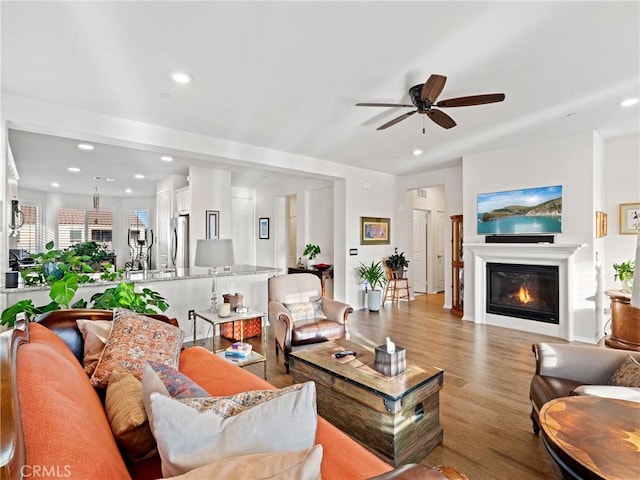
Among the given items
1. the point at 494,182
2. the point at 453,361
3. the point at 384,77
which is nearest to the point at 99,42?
the point at 384,77

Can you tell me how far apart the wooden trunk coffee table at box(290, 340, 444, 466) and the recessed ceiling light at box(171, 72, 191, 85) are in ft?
8.08

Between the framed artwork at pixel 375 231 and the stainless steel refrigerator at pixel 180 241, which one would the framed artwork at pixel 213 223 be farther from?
the framed artwork at pixel 375 231

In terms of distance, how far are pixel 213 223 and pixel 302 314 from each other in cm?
310

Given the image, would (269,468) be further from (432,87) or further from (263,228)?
(263,228)

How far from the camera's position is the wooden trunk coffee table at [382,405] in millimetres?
1892

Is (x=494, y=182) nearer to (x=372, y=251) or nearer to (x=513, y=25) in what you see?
(x=372, y=251)

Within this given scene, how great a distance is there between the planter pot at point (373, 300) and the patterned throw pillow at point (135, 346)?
4326mm

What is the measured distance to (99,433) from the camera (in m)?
1.04

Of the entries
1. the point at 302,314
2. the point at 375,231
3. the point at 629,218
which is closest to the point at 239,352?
the point at 302,314

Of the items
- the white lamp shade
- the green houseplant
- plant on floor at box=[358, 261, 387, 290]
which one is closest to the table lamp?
the white lamp shade

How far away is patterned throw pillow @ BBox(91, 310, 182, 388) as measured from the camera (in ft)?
5.73

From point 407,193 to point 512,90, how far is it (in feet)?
13.5

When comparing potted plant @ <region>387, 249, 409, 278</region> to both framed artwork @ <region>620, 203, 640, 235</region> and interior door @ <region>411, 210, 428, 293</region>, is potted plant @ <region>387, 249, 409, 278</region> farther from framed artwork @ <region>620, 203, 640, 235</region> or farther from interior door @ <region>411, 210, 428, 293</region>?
framed artwork @ <region>620, 203, 640, 235</region>

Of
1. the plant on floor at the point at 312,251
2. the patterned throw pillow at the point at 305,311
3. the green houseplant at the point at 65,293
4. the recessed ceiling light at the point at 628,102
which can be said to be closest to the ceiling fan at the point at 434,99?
the recessed ceiling light at the point at 628,102
